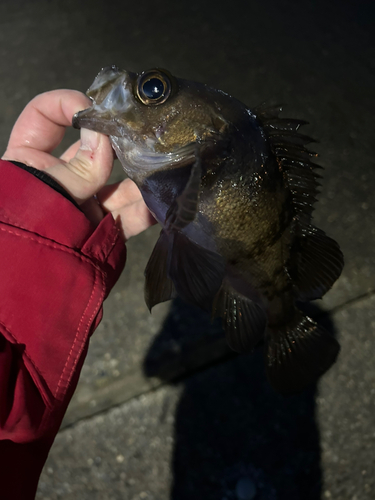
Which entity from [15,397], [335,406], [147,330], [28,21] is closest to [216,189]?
[15,397]

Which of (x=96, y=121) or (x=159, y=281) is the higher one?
(x=96, y=121)

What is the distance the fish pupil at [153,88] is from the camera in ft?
4.39

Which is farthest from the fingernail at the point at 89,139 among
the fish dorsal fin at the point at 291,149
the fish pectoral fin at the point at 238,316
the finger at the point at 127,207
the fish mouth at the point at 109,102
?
the fish pectoral fin at the point at 238,316

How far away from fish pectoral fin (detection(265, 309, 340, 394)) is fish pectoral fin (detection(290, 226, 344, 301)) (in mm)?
135

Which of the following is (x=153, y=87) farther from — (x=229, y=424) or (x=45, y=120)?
(x=229, y=424)

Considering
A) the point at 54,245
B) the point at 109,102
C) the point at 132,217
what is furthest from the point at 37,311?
the point at 109,102

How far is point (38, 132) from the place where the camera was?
1.95m

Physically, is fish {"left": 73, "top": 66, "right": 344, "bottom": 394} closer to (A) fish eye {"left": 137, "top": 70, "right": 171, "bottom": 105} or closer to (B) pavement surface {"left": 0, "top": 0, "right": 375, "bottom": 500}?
(A) fish eye {"left": 137, "top": 70, "right": 171, "bottom": 105}

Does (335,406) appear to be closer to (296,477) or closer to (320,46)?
(296,477)

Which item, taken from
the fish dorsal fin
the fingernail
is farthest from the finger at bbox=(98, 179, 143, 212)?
the fish dorsal fin

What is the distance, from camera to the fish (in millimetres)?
1359

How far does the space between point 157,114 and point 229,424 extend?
1.73 metres

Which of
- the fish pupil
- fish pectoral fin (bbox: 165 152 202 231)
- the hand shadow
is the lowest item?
the hand shadow

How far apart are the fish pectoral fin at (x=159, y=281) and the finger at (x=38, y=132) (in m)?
0.85
